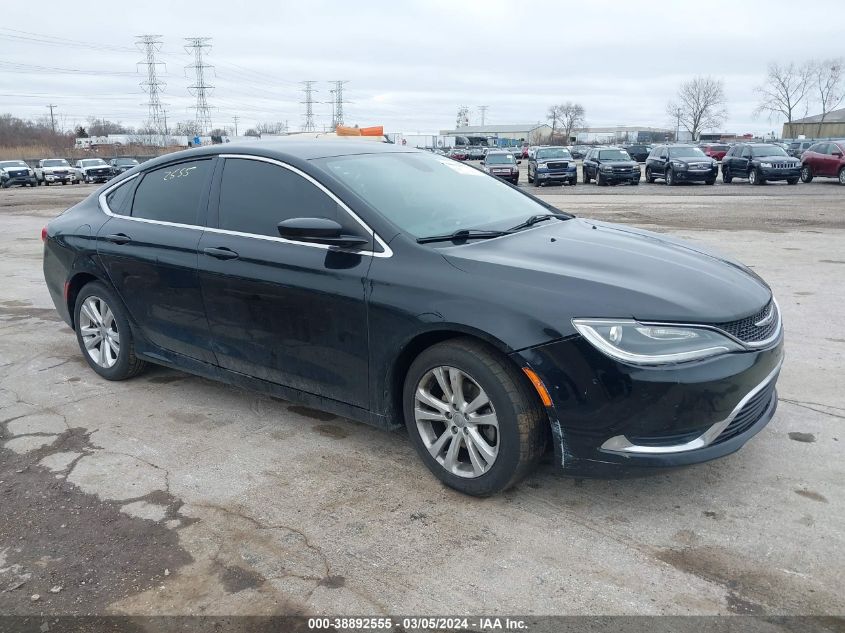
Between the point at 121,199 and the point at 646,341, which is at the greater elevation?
the point at 121,199

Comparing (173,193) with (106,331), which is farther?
(106,331)

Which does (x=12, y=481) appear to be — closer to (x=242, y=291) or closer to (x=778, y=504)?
(x=242, y=291)

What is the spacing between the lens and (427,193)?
13.9 ft

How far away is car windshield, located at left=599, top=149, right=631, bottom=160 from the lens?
3130 cm

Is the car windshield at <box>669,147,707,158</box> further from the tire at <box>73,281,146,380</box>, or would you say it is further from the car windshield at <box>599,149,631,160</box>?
the tire at <box>73,281,146,380</box>

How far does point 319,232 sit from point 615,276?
148 centimetres

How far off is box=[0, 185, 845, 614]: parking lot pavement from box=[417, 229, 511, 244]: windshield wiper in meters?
1.23

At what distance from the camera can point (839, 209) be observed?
17.3 m

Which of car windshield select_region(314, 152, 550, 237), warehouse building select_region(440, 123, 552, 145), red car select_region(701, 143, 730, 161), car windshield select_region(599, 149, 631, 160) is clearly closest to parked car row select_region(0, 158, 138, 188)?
car windshield select_region(599, 149, 631, 160)

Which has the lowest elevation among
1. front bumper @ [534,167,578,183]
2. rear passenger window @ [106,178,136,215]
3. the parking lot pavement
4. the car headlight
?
the parking lot pavement

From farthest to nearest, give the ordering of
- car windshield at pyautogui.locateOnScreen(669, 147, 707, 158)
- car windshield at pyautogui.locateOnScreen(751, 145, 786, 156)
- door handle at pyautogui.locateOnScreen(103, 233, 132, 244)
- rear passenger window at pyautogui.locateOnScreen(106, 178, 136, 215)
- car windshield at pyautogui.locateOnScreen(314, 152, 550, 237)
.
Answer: car windshield at pyautogui.locateOnScreen(669, 147, 707, 158), car windshield at pyautogui.locateOnScreen(751, 145, 786, 156), rear passenger window at pyautogui.locateOnScreen(106, 178, 136, 215), door handle at pyautogui.locateOnScreen(103, 233, 132, 244), car windshield at pyautogui.locateOnScreen(314, 152, 550, 237)

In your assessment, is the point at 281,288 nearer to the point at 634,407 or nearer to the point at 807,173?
the point at 634,407

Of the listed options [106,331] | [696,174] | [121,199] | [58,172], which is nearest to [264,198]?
[121,199]

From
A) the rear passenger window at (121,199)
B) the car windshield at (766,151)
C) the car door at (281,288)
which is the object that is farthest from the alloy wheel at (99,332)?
the car windshield at (766,151)
